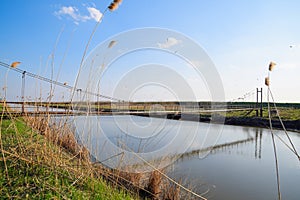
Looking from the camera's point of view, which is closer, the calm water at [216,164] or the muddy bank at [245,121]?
the calm water at [216,164]

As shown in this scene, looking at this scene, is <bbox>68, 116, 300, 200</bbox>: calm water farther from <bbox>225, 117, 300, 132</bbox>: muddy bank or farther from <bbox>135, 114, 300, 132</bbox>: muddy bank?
<bbox>135, 114, 300, 132</bbox>: muddy bank

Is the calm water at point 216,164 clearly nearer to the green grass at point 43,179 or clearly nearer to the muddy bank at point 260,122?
the green grass at point 43,179

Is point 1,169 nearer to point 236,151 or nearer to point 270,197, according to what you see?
point 270,197

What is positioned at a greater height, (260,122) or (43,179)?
(43,179)

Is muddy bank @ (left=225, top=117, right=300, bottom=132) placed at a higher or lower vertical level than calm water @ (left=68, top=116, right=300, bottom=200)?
higher

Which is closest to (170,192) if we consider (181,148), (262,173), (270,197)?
(270,197)

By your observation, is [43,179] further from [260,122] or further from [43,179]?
[260,122]

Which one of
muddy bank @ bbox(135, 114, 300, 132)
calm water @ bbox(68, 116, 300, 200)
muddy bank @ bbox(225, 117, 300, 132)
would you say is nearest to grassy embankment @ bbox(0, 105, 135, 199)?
calm water @ bbox(68, 116, 300, 200)

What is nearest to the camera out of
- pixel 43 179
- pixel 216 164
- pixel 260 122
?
pixel 43 179

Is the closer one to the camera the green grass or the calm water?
the green grass

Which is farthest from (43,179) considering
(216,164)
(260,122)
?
(260,122)

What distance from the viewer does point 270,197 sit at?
12.8ft

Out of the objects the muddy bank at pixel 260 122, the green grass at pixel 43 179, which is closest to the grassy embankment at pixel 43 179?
the green grass at pixel 43 179

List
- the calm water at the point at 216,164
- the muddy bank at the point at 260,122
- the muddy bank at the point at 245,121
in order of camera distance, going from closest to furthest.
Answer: the calm water at the point at 216,164
the muddy bank at the point at 260,122
the muddy bank at the point at 245,121
